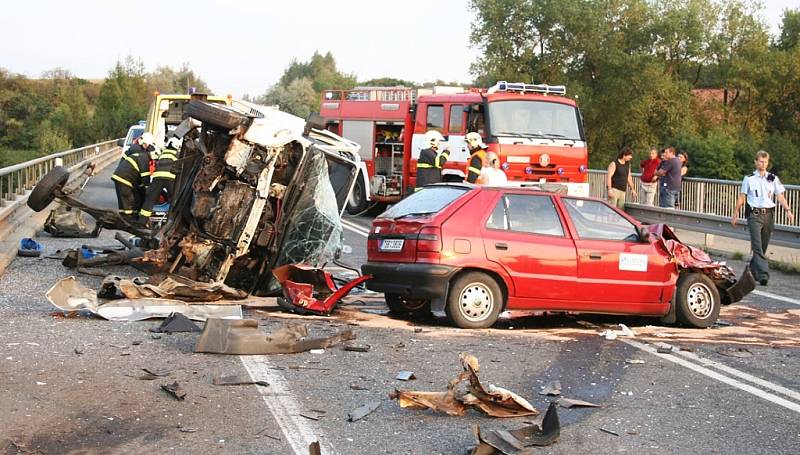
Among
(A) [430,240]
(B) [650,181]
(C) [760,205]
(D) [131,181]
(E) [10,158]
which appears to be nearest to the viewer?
(A) [430,240]

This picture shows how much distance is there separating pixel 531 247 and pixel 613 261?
89 centimetres

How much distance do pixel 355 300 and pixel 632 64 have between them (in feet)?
121

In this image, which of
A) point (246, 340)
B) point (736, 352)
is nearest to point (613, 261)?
point (736, 352)

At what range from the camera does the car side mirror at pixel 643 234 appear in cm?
1095

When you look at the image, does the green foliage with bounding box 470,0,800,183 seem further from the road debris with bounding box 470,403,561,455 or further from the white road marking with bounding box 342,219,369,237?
the road debris with bounding box 470,403,561,455

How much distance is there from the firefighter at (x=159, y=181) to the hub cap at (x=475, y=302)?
584 cm

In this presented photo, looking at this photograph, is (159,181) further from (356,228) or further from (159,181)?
(356,228)

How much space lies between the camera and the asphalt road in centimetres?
623

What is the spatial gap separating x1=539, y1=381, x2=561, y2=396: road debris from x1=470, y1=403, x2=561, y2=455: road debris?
1114 mm

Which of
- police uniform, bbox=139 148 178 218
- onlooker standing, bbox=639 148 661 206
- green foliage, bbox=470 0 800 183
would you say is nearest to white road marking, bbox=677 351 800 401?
police uniform, bbox=139 148 178 218

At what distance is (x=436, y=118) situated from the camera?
22297mm

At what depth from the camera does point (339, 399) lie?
23.6 feet

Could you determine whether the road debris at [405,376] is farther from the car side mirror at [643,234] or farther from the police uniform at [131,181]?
the police uniform at [131,181]

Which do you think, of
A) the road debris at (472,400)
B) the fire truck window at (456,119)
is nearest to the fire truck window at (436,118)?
the fire truck window at (456,119)
